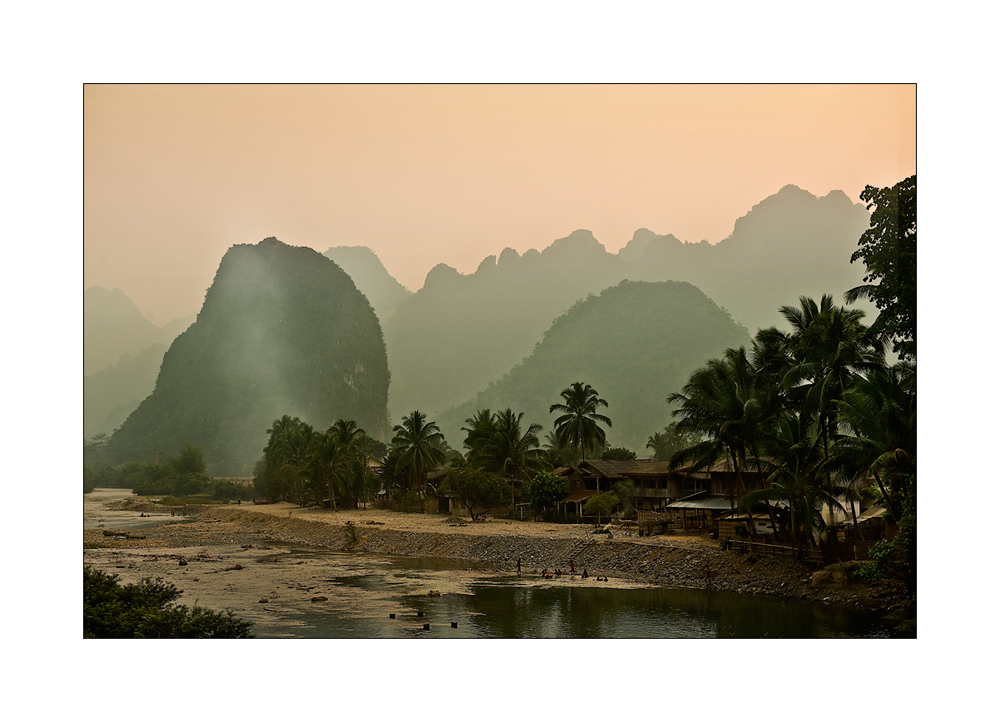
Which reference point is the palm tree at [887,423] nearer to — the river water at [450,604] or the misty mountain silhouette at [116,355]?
the river water at [450,604]

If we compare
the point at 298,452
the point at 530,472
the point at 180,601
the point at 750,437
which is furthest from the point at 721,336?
the point at 180,601

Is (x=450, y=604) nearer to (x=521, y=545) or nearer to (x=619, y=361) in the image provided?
(x=521, y=545)

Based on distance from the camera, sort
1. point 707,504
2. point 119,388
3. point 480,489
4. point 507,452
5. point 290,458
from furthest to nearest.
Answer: point 290,458
point 507,452
point 480,489
point 707,504
point 119,388

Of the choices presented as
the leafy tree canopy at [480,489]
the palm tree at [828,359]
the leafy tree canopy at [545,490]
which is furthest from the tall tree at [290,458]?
the palm tree at [828,359]

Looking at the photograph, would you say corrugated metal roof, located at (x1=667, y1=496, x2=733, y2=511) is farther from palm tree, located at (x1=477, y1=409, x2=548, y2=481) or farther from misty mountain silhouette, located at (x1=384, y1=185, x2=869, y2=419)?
palm tree, located at (x1=477, y1=409, x2=548, y2=481)

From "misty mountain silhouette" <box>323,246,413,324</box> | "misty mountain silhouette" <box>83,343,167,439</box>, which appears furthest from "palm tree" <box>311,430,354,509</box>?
"misty mountain silhouette" <box>83,343,167,439</box>

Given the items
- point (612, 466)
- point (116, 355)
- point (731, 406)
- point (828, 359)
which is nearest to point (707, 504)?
point (731, 406)
